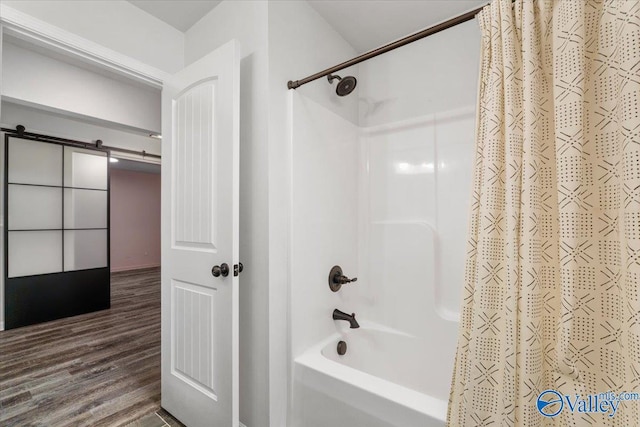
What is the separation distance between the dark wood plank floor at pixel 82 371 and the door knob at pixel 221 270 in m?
1.18

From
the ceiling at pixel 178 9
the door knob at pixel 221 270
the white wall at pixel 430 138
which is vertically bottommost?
the door knob at pixel 221 270

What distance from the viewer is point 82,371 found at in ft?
7.09

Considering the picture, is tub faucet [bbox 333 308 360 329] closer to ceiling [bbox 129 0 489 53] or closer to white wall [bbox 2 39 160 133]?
ceiling [bbox 129 0 489 53]

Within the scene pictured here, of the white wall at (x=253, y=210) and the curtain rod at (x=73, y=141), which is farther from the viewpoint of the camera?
the curtain rod at (x=73, y=141)

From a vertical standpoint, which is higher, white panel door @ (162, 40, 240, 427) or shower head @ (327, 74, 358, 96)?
shower head @ (327, 74, 358, 96)

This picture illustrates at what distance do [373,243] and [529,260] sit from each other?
1302mm

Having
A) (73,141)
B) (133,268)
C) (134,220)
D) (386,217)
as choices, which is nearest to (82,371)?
(386,217)

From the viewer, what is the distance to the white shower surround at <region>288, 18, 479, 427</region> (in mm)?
1588

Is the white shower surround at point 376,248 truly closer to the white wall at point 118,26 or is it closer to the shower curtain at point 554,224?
the shower curtain at point 554,224

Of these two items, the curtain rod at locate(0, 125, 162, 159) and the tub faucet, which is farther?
the curtain rod at locate(0, 125, 162, 159)

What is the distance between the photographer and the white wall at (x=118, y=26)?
4.43ft

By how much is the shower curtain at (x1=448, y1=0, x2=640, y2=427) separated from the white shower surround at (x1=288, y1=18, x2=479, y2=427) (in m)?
0.82

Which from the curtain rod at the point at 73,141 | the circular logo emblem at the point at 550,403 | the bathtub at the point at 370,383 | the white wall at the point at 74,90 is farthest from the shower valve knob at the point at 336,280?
the curtain rod at the point at 73,141

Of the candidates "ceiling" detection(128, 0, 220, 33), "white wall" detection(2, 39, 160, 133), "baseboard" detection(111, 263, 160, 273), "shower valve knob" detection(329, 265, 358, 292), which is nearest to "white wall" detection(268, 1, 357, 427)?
"shower valve knob" detection(329, 265, 358, 292)
